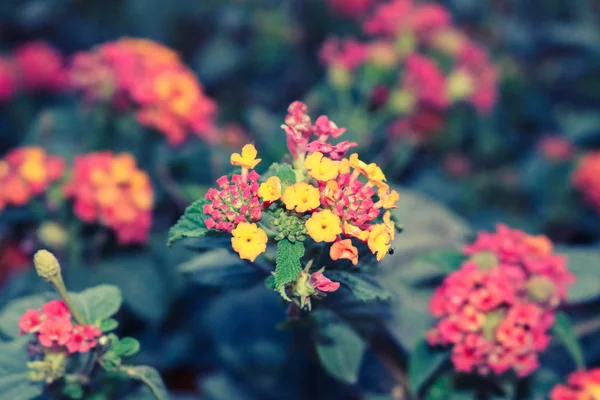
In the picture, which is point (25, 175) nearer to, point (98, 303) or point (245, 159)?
point (98, 303)

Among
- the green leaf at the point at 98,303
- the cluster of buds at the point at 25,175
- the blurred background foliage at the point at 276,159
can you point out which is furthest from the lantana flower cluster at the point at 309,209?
the cluster of buds at the point at 25,175

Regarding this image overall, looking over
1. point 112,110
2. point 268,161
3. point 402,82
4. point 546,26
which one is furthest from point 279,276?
point 546,26

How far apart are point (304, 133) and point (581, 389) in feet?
2.27

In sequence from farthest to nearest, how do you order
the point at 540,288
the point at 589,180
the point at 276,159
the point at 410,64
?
the point at 589,180
the point at 410,64
the point at 276,159
the point at 540,288

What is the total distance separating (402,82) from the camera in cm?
166

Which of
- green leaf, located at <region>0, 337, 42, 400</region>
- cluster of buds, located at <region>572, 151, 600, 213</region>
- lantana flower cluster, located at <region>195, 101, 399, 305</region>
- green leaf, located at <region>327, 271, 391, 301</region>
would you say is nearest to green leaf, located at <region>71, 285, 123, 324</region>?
green leaf, located at <region>0, 337, 42, 400</region>

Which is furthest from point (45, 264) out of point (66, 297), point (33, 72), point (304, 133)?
point (33, 72)

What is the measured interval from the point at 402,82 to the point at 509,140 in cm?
85

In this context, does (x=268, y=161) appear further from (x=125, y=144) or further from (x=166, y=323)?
(x=166, y=323)

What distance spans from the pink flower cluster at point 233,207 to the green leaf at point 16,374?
1.28ft

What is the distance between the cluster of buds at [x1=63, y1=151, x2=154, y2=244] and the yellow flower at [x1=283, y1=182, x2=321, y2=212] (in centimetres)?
55

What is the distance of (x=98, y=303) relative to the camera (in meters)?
0.97

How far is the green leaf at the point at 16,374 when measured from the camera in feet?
3.00

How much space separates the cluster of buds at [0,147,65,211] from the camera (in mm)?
1234
